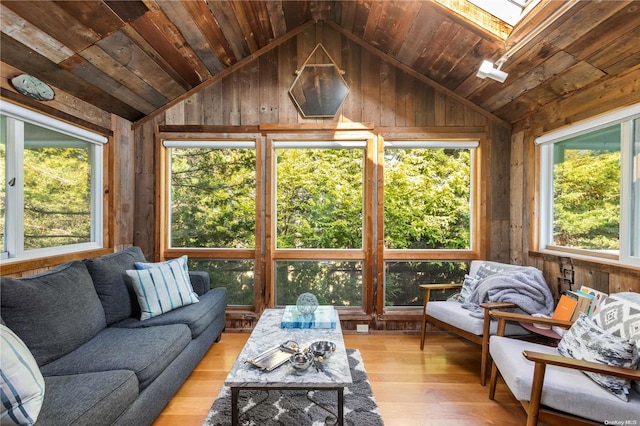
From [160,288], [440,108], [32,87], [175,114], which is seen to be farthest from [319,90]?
[160,288]

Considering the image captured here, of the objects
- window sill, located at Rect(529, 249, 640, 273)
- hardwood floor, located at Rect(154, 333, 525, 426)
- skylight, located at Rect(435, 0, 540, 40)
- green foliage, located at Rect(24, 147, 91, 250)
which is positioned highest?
skylight, located at Rect(435, 0, 540, 40)

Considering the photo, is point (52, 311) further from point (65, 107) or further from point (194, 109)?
point (194, 109)

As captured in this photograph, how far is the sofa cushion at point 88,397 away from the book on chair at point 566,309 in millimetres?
2894

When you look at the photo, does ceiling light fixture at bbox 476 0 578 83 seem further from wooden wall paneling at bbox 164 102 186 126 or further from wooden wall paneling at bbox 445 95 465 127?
wooden wall paneling at bbox 164 102 186 126

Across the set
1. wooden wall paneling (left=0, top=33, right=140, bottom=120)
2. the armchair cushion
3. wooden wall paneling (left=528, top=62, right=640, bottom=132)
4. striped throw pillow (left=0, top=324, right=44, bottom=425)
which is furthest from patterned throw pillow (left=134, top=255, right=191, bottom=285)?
wooden wall paneling (left=528, top=62, right=640, bottom=132)

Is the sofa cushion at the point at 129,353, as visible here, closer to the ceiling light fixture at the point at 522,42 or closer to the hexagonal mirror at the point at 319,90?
the hexagonal mirror at the point at 319,90

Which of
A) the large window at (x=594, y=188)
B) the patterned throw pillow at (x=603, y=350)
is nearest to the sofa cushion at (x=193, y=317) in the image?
the patterned throw pillow at (x=603, y=350)

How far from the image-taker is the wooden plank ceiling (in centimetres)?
181

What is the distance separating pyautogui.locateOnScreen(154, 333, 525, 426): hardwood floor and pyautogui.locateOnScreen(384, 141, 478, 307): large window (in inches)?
23.2

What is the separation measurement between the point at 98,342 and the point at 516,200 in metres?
3.80

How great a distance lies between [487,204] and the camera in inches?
123

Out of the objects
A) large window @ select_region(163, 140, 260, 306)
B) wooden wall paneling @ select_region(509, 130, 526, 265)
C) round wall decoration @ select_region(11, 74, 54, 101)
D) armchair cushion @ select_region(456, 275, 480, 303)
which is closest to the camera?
round wall decoration @ select_region(11, 74, 54, 101)

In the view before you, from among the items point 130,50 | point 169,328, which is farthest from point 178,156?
point 169,328

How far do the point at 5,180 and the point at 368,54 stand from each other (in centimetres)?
324
